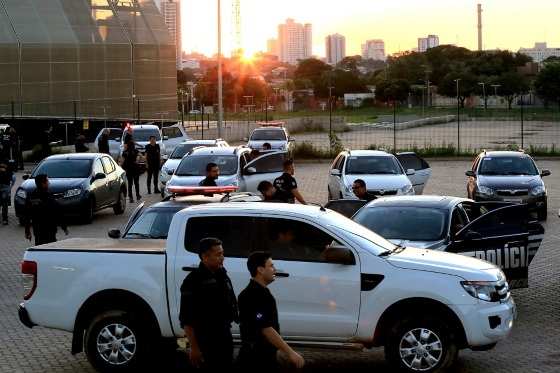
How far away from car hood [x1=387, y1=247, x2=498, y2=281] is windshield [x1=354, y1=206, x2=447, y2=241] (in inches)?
116

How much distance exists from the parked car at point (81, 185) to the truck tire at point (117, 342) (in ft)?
38.9

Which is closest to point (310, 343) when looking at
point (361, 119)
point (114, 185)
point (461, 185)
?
point (114, 185)

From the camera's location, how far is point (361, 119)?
8362 cm

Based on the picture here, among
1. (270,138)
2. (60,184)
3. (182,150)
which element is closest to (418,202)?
(60,184)

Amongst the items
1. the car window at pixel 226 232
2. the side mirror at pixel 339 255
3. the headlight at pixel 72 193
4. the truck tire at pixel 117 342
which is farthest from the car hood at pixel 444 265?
the headlight at pixel 72 193

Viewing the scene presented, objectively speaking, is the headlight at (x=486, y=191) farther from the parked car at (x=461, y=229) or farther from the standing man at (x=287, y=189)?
the parked car at (x=461, y=229)

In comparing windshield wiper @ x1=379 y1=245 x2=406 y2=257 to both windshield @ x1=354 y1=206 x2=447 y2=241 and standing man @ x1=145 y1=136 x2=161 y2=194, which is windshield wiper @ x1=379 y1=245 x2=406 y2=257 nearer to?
windshield @ x1=354 y1=206 x2=447 y2=241

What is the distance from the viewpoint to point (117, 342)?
9812 millimetres

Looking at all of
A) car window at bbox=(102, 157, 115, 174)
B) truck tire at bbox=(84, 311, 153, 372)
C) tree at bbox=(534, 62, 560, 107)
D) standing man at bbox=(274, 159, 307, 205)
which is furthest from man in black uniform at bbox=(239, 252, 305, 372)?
tree at bbox=(534, 62, 560, 107)

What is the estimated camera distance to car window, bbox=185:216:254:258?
32.2 feet

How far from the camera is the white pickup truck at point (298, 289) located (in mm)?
9484

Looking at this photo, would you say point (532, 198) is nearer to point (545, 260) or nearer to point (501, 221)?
point (545, 260)

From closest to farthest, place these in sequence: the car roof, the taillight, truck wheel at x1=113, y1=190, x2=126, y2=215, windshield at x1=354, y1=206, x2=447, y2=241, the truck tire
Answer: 1. the truck tire
2. the taillight
3. windshield at x1=354, y1=206, x2=447, y2=241
4. the car roof
5. truck wheel at x1=113, y1=190, x2=126, y2=215

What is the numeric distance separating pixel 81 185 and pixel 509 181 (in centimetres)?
891
